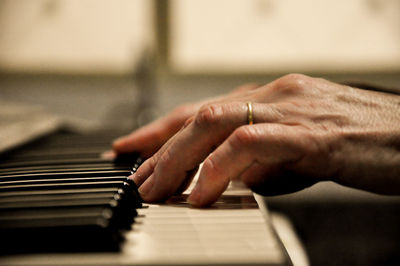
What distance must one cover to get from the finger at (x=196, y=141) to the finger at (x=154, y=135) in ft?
0.91

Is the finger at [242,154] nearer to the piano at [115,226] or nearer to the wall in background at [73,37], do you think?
the piano at [115,226]

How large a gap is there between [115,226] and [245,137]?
21cm

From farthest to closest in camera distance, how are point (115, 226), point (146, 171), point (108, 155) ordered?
point (108, 155) < point (146, 171) < point (115, 226)

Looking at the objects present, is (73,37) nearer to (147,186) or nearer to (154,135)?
(154,135)

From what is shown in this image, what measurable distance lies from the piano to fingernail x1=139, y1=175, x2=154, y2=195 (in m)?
0.01

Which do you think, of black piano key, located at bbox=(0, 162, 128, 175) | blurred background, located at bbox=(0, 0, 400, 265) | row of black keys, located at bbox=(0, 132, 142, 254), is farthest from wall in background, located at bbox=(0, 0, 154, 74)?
black piano key, located at bbox=(0, 162, 128, 175)

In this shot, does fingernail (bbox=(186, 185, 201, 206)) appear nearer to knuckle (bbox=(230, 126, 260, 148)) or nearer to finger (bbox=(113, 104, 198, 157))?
knuckle (bbox=(230, 126, 260, 148))

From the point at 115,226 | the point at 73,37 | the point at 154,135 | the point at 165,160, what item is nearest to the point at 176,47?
the point at 73,37

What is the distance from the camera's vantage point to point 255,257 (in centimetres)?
40

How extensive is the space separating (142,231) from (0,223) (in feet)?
0.51

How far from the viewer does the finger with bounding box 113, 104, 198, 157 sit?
3.05 feet

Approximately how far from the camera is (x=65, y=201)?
56cm

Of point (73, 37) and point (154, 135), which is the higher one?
point (73, 37)

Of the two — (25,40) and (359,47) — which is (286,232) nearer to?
(359,47)
